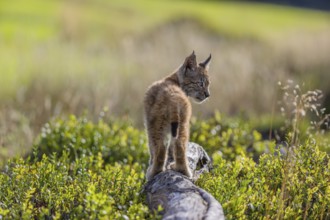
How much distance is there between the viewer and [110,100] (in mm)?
13586

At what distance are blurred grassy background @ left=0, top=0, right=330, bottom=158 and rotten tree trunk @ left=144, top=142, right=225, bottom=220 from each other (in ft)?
6.09

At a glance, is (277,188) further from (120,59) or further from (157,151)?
(120,59)

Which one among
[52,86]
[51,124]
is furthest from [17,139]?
[52,86]

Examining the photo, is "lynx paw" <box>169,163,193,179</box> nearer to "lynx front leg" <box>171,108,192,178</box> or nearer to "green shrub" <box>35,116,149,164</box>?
"lynx front leg" <box>171,108,192,178</box>

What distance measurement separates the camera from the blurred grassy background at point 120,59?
14094mm

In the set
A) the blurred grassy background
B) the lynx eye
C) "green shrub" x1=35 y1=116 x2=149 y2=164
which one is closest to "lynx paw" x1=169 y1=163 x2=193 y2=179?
the lynx eye

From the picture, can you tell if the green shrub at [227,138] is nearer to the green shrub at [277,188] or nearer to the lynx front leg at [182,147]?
the green shrub at [277,188]

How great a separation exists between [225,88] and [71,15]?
1190 cm

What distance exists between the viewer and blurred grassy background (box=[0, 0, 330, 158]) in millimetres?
14094

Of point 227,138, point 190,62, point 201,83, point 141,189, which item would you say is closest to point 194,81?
point 201,83

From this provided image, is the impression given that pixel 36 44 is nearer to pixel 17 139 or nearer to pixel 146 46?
pixel 146 46

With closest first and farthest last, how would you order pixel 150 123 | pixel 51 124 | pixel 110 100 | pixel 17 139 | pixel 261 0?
pixel 150 123 → pixel 51 124 → pixel 17 139 → pixel 110 100 → pixel 261 0

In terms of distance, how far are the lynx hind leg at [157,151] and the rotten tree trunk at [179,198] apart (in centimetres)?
10

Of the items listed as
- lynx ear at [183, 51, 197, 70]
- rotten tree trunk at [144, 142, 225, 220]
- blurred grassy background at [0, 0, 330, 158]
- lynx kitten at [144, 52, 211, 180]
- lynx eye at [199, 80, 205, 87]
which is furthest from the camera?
blurred grassy background at [0, 0, 330, 158]
